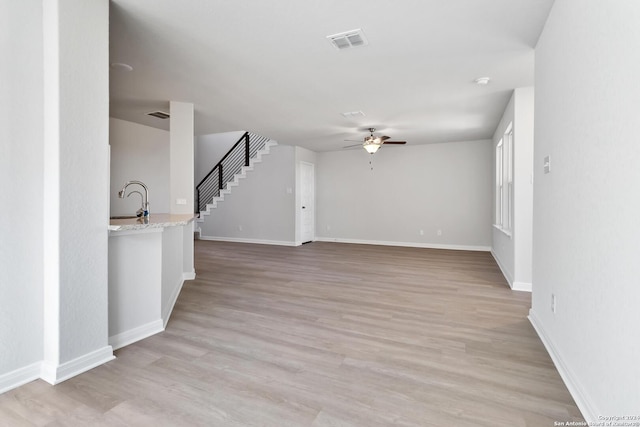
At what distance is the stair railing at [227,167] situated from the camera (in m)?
9.53

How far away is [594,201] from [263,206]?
780 centimetres

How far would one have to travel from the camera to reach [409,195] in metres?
8.44

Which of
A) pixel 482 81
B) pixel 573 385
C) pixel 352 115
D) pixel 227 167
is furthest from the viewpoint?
pixel 227 167

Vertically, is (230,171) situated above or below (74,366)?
above

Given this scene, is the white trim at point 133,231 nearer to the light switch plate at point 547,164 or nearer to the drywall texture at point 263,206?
the light switch plate at point 547,164

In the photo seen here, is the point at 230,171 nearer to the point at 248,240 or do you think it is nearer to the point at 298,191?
the point at 248,240

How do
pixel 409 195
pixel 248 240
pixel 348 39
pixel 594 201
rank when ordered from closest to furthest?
pixel 594 201 → pixel 348 39 → pixel 409 195 → pixel 248 240

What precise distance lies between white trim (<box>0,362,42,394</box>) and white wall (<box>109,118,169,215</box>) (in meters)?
4.42

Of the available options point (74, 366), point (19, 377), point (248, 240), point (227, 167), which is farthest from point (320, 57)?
point (227, 167)

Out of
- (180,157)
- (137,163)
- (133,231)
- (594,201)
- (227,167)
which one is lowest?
(133,231)

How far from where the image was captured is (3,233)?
1967 mm

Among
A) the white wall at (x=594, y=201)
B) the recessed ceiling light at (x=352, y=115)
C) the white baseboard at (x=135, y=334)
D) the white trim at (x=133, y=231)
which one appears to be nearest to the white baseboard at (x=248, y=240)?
the recessed ceiling light at (x=352, y=115)

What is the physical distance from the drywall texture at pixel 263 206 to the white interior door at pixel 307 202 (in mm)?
362

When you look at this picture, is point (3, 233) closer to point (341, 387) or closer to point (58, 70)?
point (58, 70)
